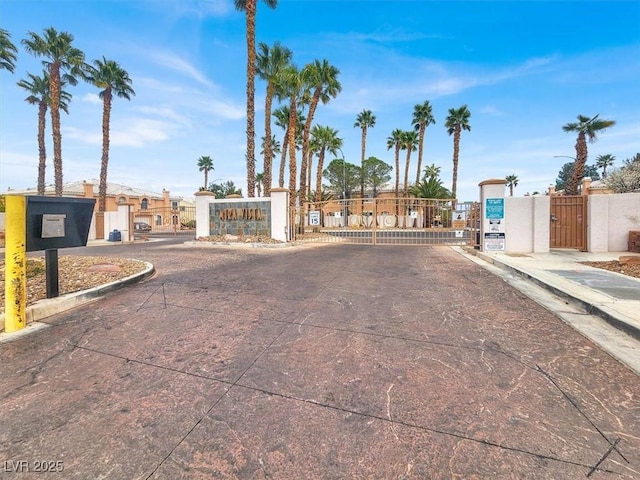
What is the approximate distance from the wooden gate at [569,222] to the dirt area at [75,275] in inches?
580

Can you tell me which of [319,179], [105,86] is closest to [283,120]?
[319,179]

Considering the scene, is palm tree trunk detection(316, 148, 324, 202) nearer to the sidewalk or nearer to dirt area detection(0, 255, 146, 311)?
the sidewalk

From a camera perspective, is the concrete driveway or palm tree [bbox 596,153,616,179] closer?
the concrete driveway

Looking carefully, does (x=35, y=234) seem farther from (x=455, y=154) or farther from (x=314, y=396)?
(x=455, y=154)

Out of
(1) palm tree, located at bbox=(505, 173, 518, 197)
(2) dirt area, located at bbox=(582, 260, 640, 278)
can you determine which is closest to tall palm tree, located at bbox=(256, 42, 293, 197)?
(2) dirt area, located at bbox=(582, 260, 640, 278)

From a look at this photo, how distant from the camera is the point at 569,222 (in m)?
12.1

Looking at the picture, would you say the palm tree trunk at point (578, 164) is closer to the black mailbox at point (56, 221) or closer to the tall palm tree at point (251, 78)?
the tall palm tree at point (251, 78)

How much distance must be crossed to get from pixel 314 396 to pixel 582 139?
35064 mm

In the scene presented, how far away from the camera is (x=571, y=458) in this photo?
191cm

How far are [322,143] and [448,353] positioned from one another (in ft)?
124

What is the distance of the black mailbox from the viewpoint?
4.40 m

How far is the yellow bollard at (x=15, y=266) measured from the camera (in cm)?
394

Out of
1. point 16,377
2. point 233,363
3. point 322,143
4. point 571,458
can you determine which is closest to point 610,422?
point 571,458

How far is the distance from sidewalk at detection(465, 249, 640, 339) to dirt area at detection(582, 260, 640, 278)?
30cm
